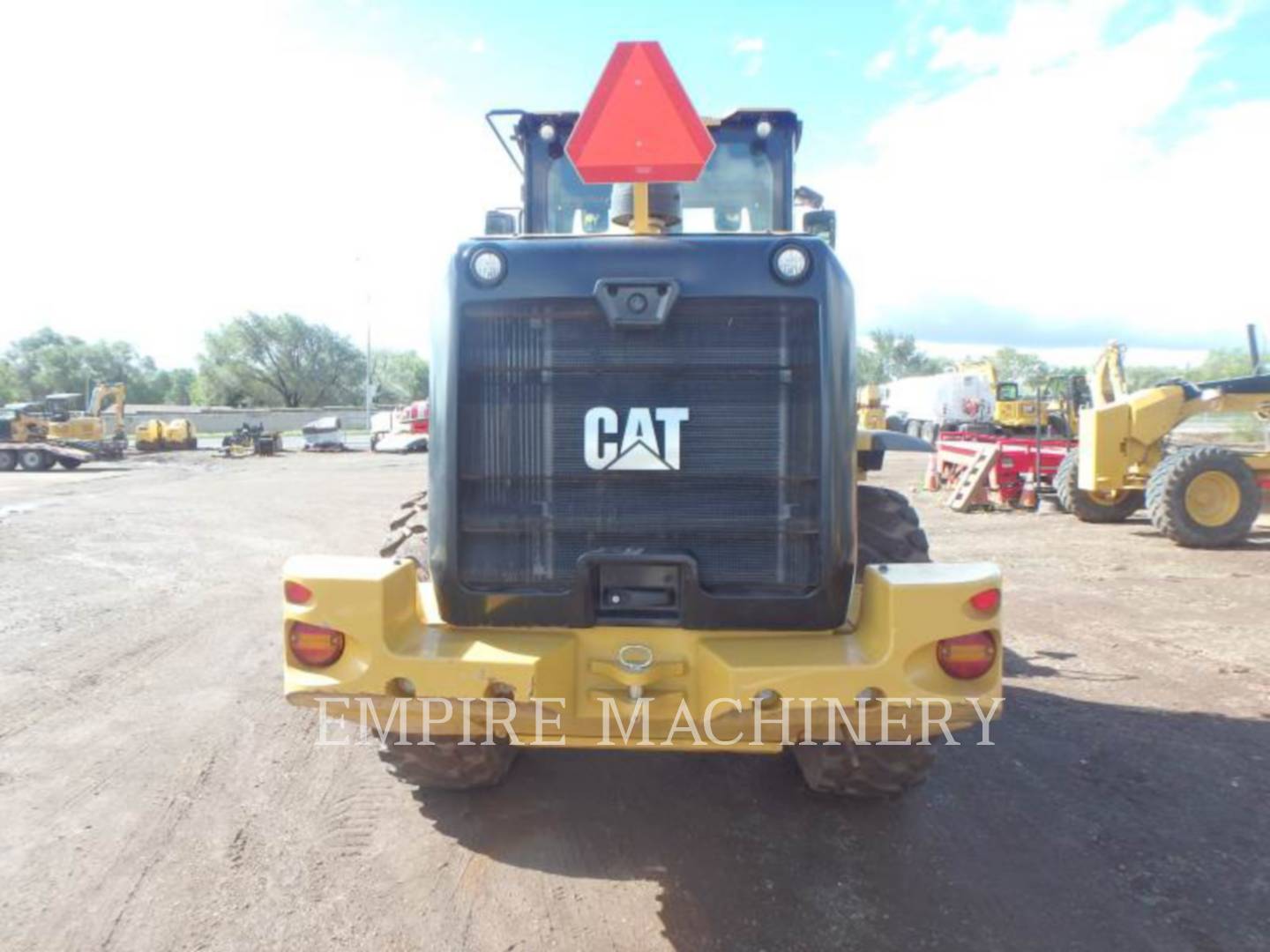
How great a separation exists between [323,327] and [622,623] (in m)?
73.6

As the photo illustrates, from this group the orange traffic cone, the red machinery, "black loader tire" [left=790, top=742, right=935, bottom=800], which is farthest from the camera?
the orange traffic cone

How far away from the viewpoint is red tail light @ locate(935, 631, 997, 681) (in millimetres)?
2723

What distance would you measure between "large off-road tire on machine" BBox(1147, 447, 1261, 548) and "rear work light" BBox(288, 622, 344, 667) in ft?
33.1

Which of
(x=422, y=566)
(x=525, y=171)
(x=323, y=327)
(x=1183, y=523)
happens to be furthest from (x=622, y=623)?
(x=323, y=327)

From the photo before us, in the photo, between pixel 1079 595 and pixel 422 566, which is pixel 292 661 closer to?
pixel 422 566

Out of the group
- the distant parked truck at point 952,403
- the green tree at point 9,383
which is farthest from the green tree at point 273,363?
the distant parked truck at point 952,403

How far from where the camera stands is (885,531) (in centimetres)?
381

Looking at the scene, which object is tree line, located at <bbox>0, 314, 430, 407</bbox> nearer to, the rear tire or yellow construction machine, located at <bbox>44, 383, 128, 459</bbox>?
yellow construction machine, located at <bbox>44, 383, 128, 459</bbox>

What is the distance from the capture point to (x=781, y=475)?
290cm

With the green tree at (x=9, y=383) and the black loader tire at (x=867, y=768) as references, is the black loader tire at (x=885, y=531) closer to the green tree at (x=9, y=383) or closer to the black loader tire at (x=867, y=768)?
the black loader tire at (x=867, y=768)

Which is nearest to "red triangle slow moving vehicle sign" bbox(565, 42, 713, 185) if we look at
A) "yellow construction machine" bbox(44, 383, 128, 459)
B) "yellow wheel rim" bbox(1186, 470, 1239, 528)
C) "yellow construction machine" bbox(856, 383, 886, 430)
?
"yellow wheel rim" bbox(1186, 470, 1239, 528)

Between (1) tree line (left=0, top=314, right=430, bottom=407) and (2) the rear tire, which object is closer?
(2) the rear tire

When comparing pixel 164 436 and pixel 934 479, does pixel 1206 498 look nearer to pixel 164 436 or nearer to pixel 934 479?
pixel 934 479

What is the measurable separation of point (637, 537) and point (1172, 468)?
9417 millimetres
